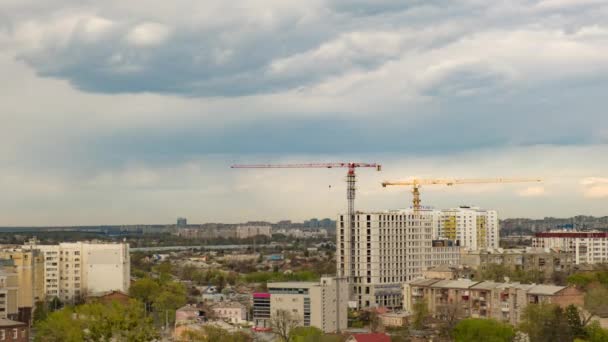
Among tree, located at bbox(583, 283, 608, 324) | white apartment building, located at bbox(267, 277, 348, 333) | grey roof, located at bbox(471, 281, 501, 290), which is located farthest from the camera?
grey roof, located at bbox(471, 281, 501, 290)

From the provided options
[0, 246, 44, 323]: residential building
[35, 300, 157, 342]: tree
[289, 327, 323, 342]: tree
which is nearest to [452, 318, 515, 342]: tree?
[289, 327, 323, 342]: tree

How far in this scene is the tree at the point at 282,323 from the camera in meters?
36.1

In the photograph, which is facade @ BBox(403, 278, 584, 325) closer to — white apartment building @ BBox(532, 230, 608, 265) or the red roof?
the red roof

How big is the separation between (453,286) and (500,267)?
13335 mm

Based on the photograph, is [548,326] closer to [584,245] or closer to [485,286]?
[485,286]

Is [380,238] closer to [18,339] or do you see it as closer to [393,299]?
[393,299]

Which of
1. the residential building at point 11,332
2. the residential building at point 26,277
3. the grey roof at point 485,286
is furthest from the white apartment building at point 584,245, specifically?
the residential building at point 11,332

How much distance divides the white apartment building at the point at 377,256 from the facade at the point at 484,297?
7.63 metres

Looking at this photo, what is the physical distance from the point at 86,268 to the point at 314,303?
2120 cm

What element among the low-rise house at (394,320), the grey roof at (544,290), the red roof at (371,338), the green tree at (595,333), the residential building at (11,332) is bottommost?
the low-rise house at (394,320)

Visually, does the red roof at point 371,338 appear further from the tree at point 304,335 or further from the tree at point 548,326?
the tree at point 548,326

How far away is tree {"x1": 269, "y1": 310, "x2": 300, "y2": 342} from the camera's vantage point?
3608 centimetres

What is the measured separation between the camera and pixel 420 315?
39.5m

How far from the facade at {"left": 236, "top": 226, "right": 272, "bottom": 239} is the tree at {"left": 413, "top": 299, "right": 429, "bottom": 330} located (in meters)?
137
